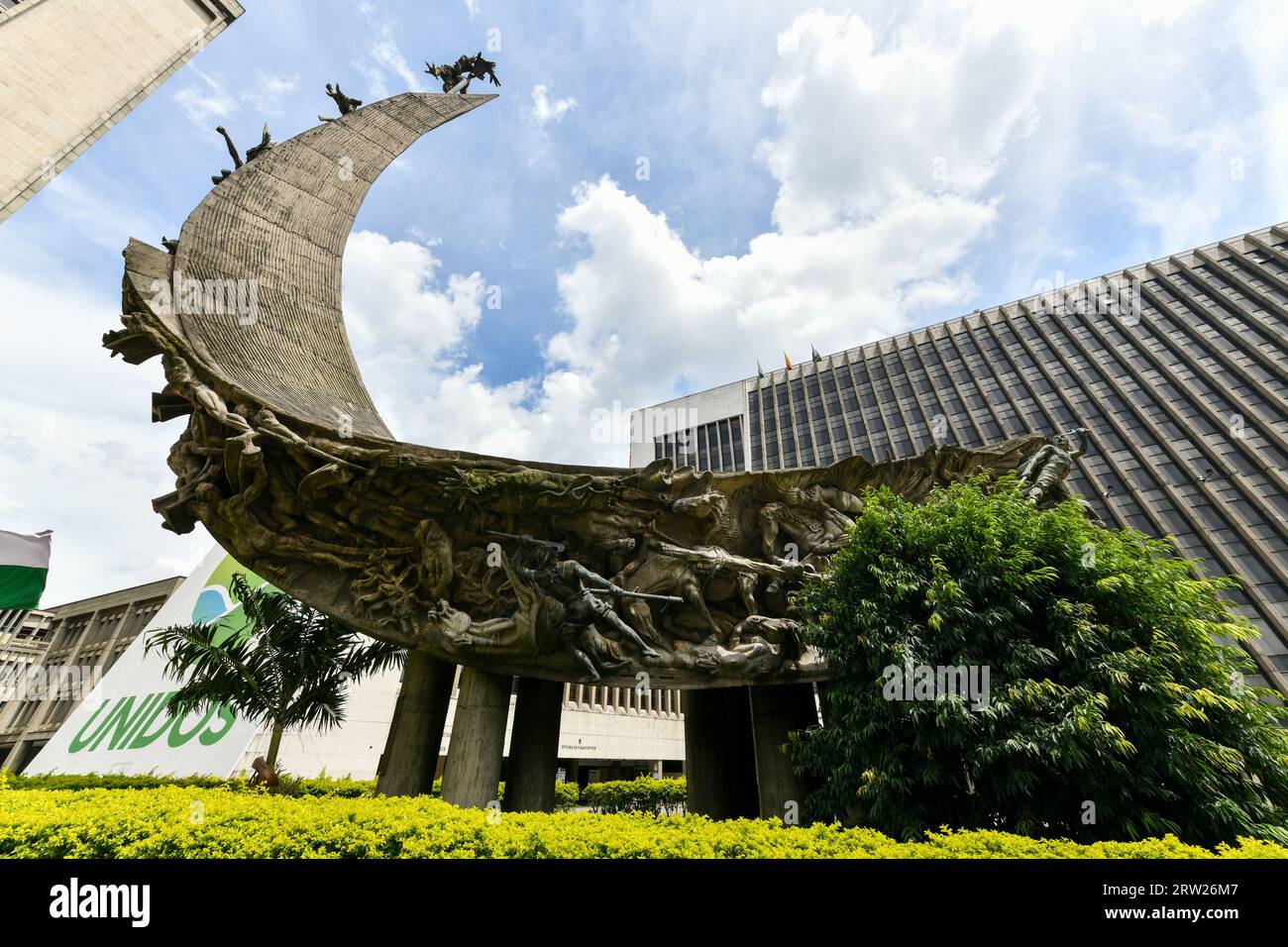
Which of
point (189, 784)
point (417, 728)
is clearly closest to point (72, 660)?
point (189, 784)

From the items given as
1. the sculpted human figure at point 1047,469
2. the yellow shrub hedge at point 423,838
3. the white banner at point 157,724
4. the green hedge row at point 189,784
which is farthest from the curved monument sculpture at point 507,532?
the white banner at point 157,724

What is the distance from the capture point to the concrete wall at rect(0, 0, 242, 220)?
43.8ft

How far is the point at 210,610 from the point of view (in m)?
20.2

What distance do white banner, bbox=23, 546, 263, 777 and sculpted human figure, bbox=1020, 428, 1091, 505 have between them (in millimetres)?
18960

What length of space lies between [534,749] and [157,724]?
1390 cm

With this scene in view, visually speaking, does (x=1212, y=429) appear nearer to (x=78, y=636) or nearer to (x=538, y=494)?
(x=538, y=494)

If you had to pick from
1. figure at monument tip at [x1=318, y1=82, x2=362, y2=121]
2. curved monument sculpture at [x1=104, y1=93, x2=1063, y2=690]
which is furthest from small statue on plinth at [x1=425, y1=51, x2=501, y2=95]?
curved monument sculpture at [x1=104, y1=93, x2=1063, y2=690]

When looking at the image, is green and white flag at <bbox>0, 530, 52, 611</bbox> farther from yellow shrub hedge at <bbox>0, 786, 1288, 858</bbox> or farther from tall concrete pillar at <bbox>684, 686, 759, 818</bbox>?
tall concrete pillar at <bbox>684, 686, 759, 818</bbox>

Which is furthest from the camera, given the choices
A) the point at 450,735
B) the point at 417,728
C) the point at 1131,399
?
the point at 1131,399

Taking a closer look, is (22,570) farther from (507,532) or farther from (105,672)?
(105,672)

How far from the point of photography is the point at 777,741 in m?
10.1

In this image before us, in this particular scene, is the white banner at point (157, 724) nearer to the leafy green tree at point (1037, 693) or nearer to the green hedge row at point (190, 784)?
the green hedge row at point (190, 784)

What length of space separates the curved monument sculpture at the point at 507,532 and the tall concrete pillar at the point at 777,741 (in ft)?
3.75
